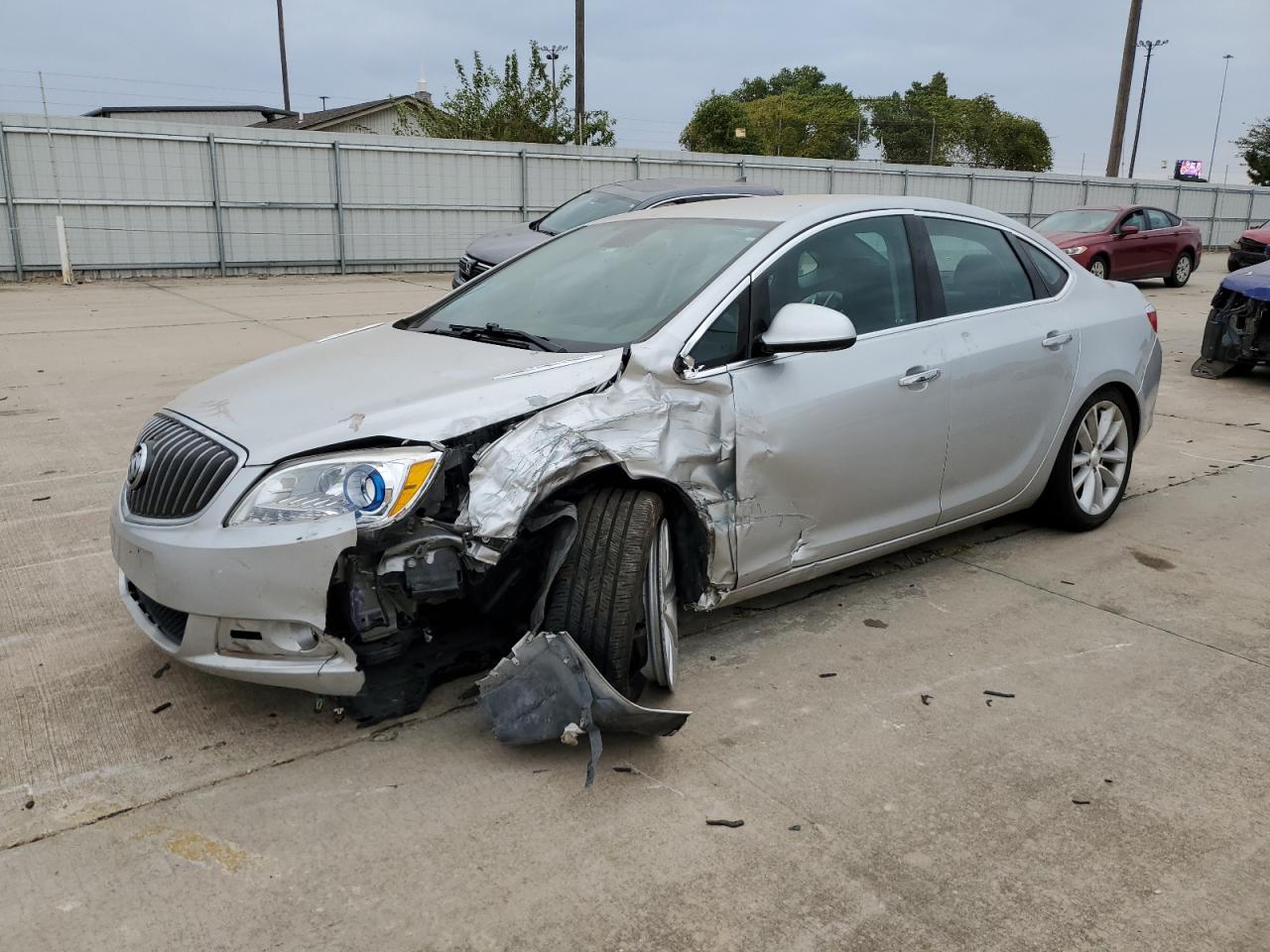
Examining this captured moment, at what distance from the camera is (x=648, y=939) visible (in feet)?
8.09

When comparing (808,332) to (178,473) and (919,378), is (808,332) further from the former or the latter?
(178,473)

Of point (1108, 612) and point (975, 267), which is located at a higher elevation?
point (975, 267)

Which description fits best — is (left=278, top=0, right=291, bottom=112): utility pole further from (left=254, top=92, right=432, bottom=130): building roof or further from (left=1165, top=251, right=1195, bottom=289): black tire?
(left=1165, top=251, right=1195, bottom=289): black tire

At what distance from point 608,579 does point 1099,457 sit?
313 cm

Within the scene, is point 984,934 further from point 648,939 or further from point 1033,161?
point 1033,161

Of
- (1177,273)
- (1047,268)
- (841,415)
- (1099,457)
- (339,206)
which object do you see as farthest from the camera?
(1177,273)

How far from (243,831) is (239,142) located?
17.8 meters

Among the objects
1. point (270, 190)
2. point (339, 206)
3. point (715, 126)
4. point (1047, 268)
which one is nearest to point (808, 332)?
point (1047, 268)

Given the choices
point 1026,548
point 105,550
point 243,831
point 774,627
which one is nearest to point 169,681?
point 243,831

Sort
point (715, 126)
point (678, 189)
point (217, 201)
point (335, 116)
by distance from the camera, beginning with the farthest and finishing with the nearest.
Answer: point (715, 126) < point (335, 116) < point (217, 201) < point (678, 189)

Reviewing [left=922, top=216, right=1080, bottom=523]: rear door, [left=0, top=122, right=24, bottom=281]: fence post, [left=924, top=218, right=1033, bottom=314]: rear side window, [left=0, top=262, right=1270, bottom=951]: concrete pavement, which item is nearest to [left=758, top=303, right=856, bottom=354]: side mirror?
[left=922, top=216, right=1080, bottom=523]: rear door

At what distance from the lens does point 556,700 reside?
3.14 m

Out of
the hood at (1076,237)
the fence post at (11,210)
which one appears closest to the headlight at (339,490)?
the fence post at (11,210)

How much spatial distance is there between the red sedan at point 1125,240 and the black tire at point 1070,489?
1299cm
